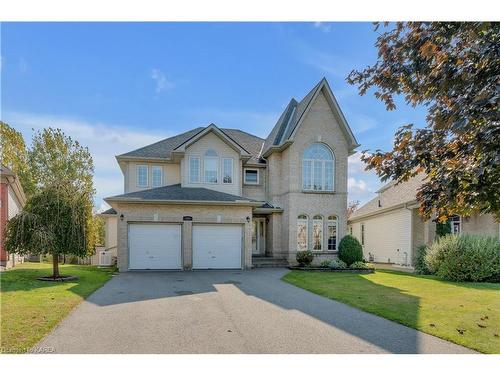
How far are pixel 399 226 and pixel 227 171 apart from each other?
10879mm

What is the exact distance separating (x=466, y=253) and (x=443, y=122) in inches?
430

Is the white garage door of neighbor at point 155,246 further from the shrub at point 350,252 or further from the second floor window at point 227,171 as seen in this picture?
the shrub at point 350,252

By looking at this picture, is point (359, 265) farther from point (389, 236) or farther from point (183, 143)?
point (183, 143)

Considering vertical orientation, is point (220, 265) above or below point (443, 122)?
below

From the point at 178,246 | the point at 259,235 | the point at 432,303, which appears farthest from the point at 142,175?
the point at 432,303

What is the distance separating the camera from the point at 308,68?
873cm

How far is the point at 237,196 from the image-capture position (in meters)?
19.7

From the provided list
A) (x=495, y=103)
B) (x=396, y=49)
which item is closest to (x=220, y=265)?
(x=396, y=49)

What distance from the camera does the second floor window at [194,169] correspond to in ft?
66.4

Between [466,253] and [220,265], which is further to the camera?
[220,265]

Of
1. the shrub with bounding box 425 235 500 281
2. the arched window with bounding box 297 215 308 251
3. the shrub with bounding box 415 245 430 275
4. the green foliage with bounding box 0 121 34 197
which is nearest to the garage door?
the arched window with bounding box 297 215 308 251

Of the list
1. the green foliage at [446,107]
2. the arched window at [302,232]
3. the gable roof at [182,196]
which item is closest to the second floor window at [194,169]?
the gable roof at [182,196]
